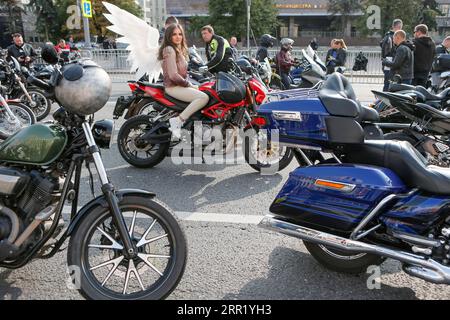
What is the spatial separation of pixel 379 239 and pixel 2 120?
6263 mm

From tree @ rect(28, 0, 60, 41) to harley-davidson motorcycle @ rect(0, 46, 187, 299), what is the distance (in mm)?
57799

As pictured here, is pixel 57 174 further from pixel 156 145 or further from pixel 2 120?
pixel 2 120

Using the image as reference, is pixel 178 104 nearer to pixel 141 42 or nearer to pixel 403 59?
pixel 141 42

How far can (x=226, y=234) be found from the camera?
3664mm

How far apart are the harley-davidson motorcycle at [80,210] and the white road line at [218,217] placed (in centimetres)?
142

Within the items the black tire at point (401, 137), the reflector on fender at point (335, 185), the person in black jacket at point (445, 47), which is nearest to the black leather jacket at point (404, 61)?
the person in black jacket at point (445, 47)

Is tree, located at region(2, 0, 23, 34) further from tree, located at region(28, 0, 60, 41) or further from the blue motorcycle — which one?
the blue motorcycle

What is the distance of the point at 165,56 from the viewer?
17.3 ft

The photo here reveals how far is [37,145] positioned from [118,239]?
0.72m

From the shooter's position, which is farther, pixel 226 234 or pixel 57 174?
pixel 226 234

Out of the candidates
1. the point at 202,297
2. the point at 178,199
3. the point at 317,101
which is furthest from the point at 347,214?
the point at 178,199

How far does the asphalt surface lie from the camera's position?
9.02ft

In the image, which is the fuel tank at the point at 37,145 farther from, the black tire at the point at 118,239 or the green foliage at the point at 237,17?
the green foliage at the point at 237,17

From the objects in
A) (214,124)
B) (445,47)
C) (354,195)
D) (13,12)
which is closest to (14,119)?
(214,124)
